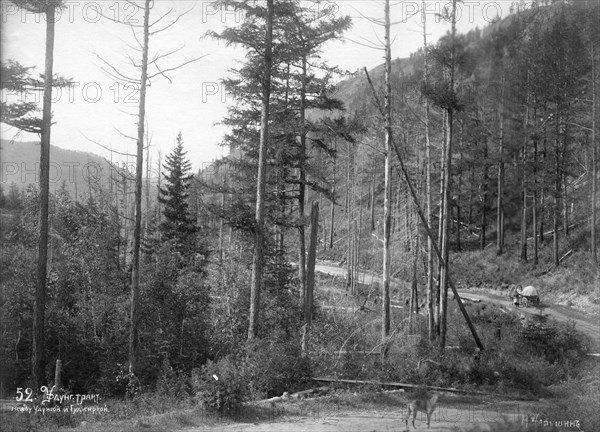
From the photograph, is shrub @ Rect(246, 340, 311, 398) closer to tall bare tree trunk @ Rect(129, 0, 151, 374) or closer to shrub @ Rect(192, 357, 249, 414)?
shrub @ Rect(192, 357, 249, 414)

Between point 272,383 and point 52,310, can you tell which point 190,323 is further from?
point 272,383

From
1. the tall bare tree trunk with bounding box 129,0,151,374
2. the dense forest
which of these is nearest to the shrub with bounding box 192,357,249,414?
the dense forest

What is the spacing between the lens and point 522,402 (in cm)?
1223

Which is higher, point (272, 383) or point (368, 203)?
point (368, 203)

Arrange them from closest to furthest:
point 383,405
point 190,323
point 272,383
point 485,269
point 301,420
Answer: point 301,420 → point 383,405 → point 272,383 → point 190,323 → point 485,269

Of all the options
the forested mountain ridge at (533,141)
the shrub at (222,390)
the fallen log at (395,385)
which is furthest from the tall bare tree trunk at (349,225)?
the shrub at (222,390)

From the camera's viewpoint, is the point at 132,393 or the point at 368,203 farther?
the point at 368,203

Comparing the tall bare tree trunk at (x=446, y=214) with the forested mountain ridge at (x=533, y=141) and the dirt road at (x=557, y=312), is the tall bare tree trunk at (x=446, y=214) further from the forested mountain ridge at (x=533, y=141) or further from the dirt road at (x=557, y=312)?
the forested mountain ridge at (x=533, y=141)

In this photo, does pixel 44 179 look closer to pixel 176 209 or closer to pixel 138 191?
pixel 138 191

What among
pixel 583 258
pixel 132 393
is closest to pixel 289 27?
pixel 132 393

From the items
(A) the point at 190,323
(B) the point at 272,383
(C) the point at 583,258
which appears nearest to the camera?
(B) the point at 272,383

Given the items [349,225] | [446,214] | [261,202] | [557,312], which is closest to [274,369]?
[261,202]

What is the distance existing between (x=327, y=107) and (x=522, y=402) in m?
11.9

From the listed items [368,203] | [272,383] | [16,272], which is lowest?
[272,383]
